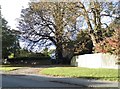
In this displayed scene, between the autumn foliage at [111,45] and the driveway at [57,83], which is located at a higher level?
the autumn foliage at [111,45]

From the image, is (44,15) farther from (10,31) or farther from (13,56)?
(13,56)

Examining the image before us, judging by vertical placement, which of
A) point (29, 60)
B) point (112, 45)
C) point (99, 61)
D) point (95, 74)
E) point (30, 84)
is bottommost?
point (30, 84)

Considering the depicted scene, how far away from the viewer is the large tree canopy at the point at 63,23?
40750 mm

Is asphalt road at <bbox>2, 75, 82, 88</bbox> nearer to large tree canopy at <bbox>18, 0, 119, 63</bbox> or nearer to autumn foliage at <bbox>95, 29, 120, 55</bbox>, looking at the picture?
autumn foliage at <bbox>95, 29, 120, 55</bbox>

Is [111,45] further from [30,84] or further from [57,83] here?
[30,84]

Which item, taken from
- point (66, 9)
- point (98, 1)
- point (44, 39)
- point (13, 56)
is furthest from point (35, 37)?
point (98, 1)

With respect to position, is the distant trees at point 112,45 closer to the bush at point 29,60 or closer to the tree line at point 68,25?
the tree line at point 68,25

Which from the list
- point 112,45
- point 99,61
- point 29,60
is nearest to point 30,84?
point 112,45

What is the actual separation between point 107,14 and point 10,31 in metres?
26.1

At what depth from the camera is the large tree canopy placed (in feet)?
134

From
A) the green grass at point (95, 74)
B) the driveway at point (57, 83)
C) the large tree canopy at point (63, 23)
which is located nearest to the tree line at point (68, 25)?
the large tree canopy at point (63, 23)

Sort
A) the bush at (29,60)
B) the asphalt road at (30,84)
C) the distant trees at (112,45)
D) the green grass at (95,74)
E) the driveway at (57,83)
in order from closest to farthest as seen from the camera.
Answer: the asphalt road at (30,84) → the driveway at (57,83) → the green grass at (95,74) → the distant trees at (112,45) → the bush at (29,60)

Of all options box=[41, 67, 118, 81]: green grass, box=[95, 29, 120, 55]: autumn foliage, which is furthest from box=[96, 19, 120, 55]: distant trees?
box=[41, 67, 118, 81]: green grass

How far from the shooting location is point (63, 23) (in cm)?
4591
